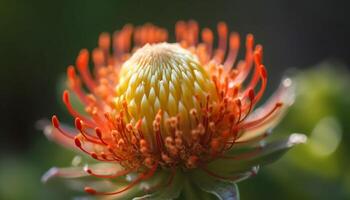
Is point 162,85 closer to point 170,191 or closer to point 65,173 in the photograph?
point 170,191

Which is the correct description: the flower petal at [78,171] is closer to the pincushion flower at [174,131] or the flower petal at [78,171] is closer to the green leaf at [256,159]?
the pincushion flower at [174,131]

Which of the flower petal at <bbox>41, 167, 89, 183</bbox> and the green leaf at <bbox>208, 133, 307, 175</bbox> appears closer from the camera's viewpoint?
the green leaf at <bbox>208, 133, 307, 175</bbox>

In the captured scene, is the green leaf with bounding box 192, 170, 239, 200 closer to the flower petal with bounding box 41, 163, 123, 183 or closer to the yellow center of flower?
the yellow center of flower

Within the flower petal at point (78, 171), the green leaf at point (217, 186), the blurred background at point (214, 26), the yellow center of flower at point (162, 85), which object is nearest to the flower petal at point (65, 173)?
the flower petal at point (78, 171)

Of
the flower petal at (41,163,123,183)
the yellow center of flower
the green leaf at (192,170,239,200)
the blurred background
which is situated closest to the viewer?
the green leaf at (192,170,239,200)

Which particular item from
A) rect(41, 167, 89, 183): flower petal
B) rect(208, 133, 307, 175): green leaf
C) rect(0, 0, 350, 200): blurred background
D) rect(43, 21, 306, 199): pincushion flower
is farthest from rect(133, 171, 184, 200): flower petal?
rect(0, 0, 350, 200): blurred background

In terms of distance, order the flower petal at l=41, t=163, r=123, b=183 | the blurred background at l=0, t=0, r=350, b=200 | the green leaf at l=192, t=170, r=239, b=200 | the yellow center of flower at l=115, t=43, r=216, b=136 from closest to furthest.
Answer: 1. the green leaf at l=192, t=170, r=239, b=200
2. the yellow center of flower at l=115, t=43, r=216, b=136
3. the flower petal at l=41, t=163, r=123, b=183
4. the blurred background at l=0, t=0, r=350, b=200
